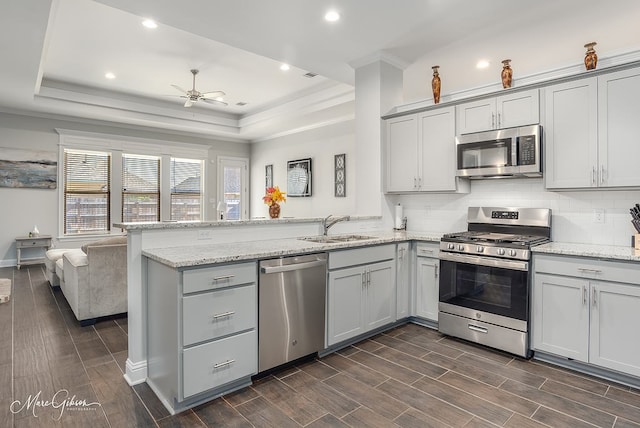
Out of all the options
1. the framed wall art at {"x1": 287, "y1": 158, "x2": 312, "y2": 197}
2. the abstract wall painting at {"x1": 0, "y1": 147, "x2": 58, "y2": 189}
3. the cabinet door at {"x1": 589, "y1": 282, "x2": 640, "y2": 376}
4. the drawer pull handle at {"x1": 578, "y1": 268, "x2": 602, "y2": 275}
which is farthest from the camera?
the framed wall art at {"x1": 287, "y1": 158, "x2": 312, "y2": 197}

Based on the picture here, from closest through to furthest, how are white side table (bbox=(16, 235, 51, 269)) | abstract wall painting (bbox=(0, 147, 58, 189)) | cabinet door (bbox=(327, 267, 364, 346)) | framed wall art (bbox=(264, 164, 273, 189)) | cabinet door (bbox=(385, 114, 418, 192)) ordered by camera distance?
cabinet door (bbox=(327, 267, 364, 346))
cabinet door (bbox=(385, 114, 418, 192))
white side table (bbox=(16, 235, 51, 269))
abstract wall painting (bbox=(0, 147, 58, 189))
framed wall art (bbox=(264, 164, 273, 189))

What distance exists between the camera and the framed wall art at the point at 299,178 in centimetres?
758

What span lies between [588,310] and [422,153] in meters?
2.03

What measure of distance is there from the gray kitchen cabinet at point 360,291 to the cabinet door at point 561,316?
1.18 metres

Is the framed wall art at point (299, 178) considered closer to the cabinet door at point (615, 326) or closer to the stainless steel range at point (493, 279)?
the stainless steel range at point (493, 279)

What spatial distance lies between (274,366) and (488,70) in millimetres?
4400

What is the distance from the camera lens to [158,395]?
232cm

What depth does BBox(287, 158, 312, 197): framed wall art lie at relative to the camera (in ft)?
24.9

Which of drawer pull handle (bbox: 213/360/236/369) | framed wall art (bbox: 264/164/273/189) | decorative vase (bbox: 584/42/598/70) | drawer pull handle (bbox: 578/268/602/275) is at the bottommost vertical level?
drawer pull handle (bbox: 213/360/236/369)

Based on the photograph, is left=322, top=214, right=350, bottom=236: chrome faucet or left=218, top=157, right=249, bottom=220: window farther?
left=218, top=157, right=249, bottom=220: window

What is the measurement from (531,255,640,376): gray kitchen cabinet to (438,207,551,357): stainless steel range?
12 centimetres

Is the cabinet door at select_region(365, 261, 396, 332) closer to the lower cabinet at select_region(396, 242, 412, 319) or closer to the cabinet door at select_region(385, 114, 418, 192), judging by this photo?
the lower cabinet at select_region(396, 242, 412, 319)

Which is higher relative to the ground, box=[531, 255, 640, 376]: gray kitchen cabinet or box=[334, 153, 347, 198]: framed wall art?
box=[334, 153, 347, 198]: framed wall art

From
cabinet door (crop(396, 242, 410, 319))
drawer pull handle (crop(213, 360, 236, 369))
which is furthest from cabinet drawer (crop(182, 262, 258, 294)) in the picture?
cabinet door (crop(396, 242, 410, 319))
